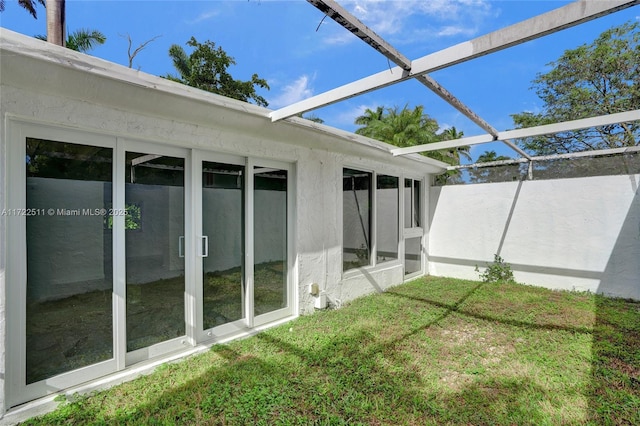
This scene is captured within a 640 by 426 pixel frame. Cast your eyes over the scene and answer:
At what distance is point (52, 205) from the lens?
9.39 feet

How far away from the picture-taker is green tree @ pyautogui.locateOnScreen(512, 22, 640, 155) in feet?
42.8

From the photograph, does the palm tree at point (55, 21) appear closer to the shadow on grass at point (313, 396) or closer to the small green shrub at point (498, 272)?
the shadow on grass at point (313, 396)

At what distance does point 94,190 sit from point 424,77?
349cm

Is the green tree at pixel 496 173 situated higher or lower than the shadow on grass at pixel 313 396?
higher

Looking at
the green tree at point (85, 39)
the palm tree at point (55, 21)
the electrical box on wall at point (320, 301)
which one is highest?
the green tree at point (85, 39)

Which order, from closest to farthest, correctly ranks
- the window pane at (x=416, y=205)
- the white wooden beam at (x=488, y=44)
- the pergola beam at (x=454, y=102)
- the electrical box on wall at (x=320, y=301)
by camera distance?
the white wooden beam at (x=488, y=44), the pergola beam at (x=454, y=102), the electrical box on wall at (x=320, y=301), the window pane at (x=416, y=205)

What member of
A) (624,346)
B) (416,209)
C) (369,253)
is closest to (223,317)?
(369,253)

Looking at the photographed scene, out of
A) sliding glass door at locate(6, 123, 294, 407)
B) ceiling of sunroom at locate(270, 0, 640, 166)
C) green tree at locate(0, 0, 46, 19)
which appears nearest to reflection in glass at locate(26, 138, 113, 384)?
sliding glass door at locate(6, 123, 294, 407)

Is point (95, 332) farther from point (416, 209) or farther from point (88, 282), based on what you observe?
point (416, 209)

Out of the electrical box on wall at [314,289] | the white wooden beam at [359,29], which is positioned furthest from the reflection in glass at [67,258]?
the electrical box on wall at [314,289]

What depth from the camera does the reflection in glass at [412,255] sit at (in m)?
7.66

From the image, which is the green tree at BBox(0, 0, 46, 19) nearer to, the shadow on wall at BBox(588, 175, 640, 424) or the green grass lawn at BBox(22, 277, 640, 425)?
the green grass lawn at BBox(22, 277, 640, 425)

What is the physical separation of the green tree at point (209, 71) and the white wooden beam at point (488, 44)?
60.5 ft

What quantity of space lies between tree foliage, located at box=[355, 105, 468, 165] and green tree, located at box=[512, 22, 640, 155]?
459cm
